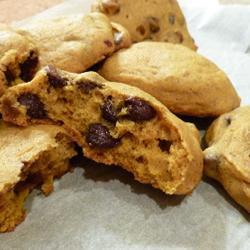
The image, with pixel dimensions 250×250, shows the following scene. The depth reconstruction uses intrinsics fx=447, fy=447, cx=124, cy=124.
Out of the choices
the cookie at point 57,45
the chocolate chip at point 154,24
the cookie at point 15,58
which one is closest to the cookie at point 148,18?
the chocolate chip at point 154,24

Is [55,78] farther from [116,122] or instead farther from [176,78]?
[176,78]

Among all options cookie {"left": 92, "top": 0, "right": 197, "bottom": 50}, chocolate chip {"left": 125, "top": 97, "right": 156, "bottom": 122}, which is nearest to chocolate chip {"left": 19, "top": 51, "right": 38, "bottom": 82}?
chocolate chip {"left": 125, "top": 97, "right": 156, "bottom": 122}

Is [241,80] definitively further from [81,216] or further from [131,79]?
[81,216]

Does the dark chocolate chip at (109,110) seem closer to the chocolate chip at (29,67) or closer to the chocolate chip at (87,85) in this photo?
the chocolate chip at (87,85)

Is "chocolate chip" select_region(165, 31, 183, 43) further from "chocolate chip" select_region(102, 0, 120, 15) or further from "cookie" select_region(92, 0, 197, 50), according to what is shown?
"chocolate chip" select_region(102, 0, 120, 15)

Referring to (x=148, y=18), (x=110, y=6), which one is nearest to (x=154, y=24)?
(x=148, y=18)

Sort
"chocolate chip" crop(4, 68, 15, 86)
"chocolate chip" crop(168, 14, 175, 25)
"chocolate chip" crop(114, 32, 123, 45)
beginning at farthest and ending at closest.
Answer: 1. "chocolate chip" crop(168, 14, 175, 25)
2. "chocolate chip" crop(114, 32, 123, 45)
3. "chocolate chip" crop(4, 68, 15, 86)

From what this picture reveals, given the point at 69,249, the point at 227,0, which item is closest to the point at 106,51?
the point at 69,249
